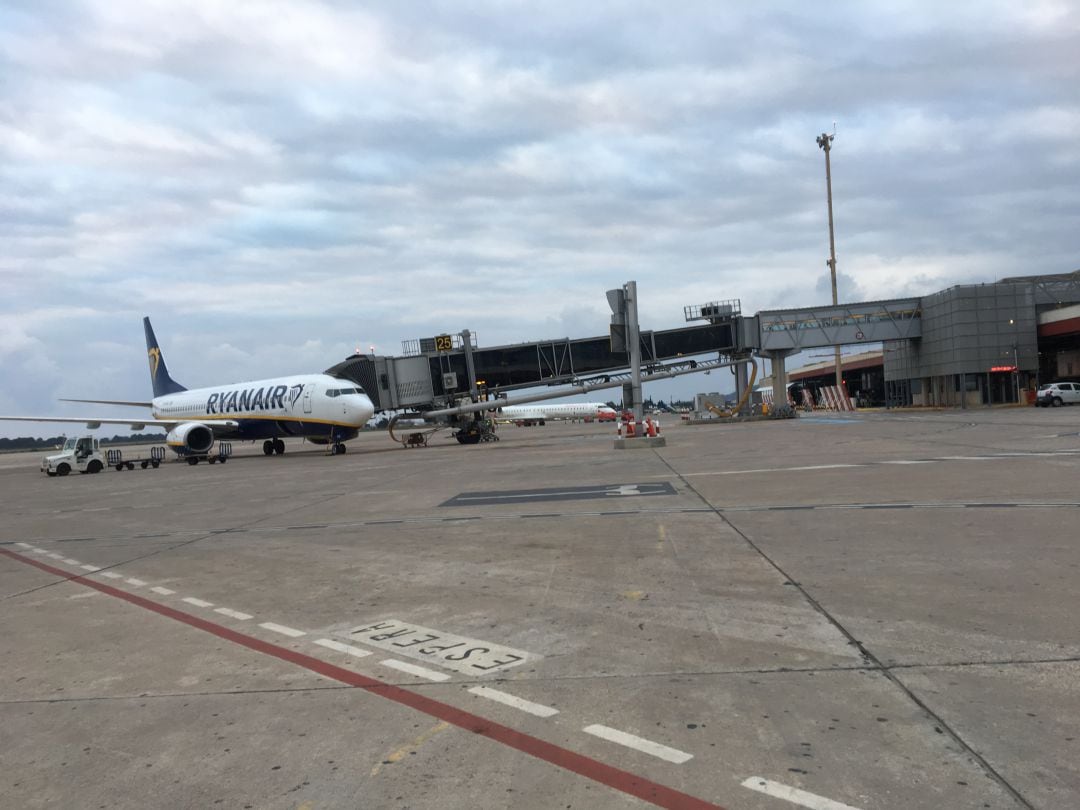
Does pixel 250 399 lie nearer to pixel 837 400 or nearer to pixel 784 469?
pixel 784 469

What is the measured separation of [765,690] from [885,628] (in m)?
1.51

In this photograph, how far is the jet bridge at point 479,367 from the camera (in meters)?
38.7

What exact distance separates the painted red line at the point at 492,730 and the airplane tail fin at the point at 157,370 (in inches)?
1738

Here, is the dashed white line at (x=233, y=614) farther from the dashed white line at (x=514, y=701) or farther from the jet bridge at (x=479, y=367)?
the jet bridge at (x=479, y=367)

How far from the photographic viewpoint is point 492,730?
13.0ft

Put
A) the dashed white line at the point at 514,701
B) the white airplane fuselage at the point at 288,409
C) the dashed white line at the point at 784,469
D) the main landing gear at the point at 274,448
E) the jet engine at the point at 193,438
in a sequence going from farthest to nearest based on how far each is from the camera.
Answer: the main landing gear at the point at 274,448, the jet engine at the point at 193,438, the white airplane fuselage at the point at 288,409, the dashed white line at the point at 784,469, the dashed white line at the point at 514,701

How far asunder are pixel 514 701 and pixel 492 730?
377mm

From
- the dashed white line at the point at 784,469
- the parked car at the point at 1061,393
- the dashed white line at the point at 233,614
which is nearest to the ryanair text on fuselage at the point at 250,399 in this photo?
the dashed white line at the point at 784,469

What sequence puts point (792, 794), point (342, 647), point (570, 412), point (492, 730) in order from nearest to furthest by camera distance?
point (792, 794)
point (492, 730)
point (342, 647)
point (570, 412)

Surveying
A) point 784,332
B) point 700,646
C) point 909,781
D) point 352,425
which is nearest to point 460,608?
point 700,646

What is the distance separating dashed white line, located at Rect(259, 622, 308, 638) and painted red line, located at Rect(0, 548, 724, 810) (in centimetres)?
20

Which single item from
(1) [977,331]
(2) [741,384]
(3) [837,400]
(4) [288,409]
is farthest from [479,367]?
(3) [837,400]

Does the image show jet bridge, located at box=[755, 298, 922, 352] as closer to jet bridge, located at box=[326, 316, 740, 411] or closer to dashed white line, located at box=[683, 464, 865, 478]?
jet bridge, located at box=[326, 316, 740, 411]

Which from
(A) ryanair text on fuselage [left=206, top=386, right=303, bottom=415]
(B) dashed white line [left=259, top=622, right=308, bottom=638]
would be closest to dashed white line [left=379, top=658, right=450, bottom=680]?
(B) dashed white line [left=259, top=622, right=308, bottom=638]
